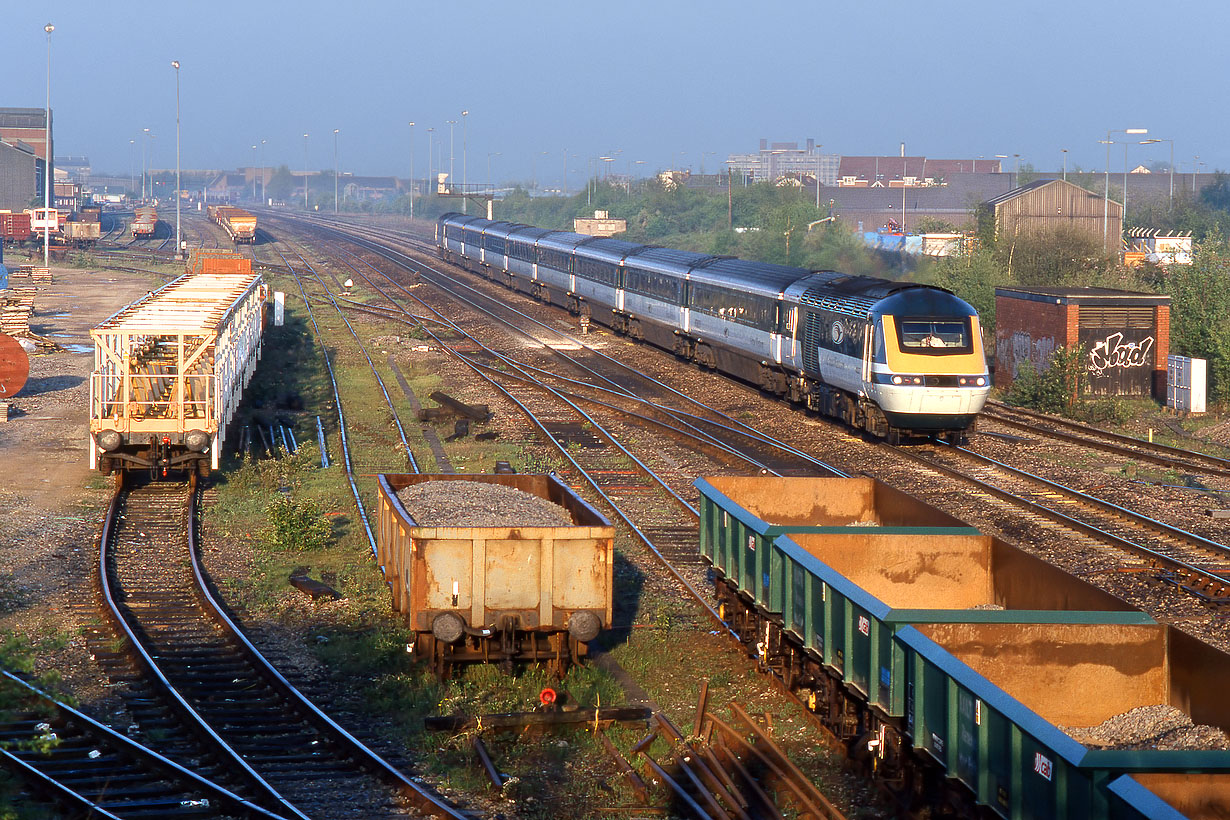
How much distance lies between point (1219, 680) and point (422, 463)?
51.9 feet

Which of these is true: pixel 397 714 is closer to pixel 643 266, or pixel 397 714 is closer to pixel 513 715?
pixel 513 715

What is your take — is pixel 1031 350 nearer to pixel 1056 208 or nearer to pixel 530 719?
pixel 530 719

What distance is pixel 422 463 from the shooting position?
2231 centimetres

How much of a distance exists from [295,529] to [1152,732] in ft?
37.4

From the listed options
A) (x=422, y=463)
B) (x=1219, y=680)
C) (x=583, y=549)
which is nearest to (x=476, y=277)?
(x=422, y=463)

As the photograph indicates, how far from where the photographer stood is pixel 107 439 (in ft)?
62.1

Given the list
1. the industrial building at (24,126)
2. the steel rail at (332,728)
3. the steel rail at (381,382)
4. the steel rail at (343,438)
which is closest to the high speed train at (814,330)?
the steel rail at (381,382)

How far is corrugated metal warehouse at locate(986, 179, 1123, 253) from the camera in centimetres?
6419

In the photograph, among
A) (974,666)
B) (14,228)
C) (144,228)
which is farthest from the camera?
(144,228)

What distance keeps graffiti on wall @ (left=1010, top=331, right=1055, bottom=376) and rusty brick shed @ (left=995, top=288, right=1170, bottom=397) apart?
0.08 feet

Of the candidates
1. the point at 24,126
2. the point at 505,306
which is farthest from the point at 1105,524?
the point at 24,126

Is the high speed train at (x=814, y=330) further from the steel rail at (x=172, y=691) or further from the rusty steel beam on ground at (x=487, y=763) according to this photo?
the rusty steel beam on ground at (x=487, y=763)

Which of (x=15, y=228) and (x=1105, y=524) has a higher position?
(x=15, y=228)

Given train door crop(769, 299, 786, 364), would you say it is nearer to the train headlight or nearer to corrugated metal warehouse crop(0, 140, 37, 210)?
the train headlight
